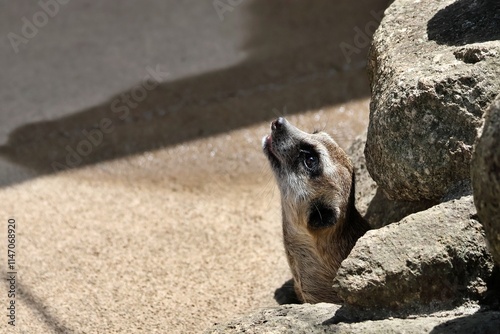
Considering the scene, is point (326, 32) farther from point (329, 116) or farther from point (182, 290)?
point (182, 290)

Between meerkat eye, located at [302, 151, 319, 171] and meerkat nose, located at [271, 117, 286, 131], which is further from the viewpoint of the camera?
meerkat nose, located at [271, 117, 286, 131]

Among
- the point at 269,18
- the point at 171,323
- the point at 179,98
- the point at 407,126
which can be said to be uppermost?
the point at 269,18

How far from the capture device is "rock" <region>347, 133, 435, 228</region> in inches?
194

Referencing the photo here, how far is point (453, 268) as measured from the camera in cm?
372

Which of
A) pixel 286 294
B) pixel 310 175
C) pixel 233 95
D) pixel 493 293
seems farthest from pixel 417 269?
pixel 233 95

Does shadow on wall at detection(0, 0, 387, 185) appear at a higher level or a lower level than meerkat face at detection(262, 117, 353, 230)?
higher

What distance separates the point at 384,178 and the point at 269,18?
5.32m

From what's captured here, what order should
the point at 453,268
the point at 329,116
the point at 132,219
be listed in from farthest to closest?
the point at 329,116
the point at 132,219
the point at 453,268

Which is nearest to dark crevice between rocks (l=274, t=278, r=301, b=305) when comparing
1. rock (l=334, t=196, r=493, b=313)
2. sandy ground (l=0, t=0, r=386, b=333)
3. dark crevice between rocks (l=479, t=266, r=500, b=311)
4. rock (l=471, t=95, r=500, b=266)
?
sandy ground (l=0, t=0, r=386, b=333)

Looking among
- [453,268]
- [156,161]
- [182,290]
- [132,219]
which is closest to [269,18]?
[156,161]

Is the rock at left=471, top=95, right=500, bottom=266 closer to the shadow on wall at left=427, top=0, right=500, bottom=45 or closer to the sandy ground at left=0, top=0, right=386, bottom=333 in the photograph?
the shadow on wall at left=427, top=0, right=500, bottom=45

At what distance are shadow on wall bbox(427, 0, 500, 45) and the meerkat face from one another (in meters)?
0.98

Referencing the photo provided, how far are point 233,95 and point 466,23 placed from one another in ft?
12.5

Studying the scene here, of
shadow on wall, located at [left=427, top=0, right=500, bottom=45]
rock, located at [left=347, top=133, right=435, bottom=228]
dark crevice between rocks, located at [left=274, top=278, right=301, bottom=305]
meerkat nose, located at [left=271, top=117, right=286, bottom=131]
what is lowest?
dark crevice between rocks, located at [left=274, top=278, right=301, bottom=305]
